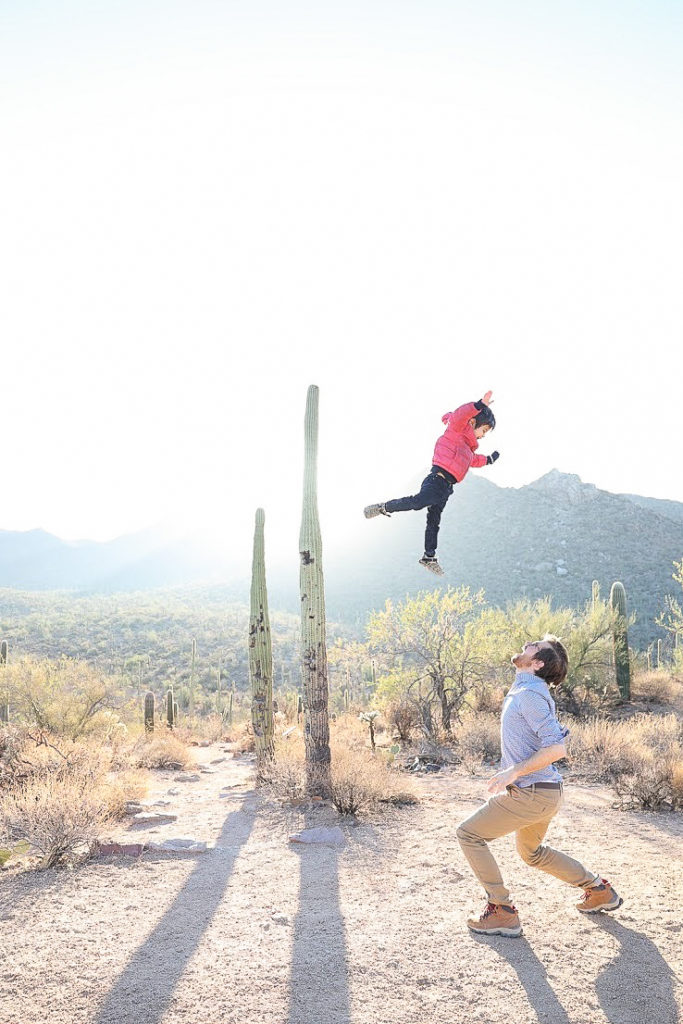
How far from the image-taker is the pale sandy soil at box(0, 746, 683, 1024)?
13.4 ft

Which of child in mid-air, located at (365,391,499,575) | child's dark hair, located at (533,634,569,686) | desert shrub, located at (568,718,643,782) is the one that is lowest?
desert shrub, located at (568,718,643,782)

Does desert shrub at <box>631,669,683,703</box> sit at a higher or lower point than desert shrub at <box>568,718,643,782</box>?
lower

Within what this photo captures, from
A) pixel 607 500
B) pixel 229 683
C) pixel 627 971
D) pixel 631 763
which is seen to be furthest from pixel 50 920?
pixel 607 500

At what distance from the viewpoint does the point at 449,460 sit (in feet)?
15.8

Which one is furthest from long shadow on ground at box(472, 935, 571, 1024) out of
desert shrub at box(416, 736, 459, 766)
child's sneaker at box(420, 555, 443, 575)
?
desert shrub at box(416, 736, 459, 766)

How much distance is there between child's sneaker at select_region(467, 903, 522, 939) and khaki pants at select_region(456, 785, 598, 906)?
6 cm

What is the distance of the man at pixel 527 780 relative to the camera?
4336 mm

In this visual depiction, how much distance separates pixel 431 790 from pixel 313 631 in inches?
127

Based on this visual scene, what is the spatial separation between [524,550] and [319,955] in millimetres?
35821

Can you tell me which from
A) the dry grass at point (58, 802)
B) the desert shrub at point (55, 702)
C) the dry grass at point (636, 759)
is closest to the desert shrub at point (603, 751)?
the dry grass at point (636, 759)

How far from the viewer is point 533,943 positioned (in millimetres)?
4773

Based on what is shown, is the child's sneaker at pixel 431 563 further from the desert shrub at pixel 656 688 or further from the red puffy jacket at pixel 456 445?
the desert shrub at pixel 656 688

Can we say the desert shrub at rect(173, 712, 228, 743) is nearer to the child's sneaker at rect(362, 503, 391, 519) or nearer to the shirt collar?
the child's sneaker at rect(362, 503, 391, 519)

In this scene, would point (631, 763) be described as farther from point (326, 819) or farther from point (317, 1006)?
point (317, 1006)
